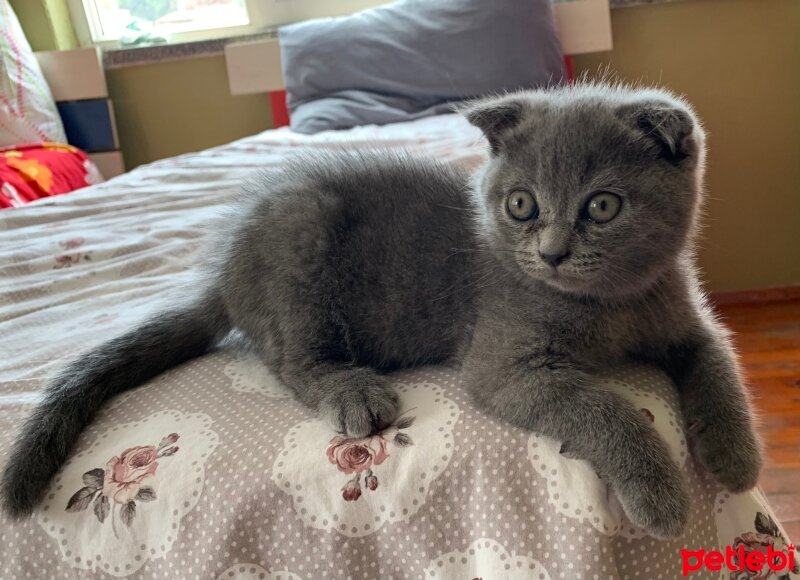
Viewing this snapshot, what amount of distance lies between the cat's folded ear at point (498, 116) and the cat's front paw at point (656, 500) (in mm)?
474

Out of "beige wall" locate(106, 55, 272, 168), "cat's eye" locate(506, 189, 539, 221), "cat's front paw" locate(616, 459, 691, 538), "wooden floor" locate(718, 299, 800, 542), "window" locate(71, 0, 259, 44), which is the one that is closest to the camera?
"cat's front paw" locate(616, 459, 691, 538)

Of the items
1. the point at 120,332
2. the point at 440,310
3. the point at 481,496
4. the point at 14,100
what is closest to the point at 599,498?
the point at 481,496

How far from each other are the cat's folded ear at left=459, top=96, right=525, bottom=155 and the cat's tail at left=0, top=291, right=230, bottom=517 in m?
0.48

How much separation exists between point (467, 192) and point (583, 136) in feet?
0.90

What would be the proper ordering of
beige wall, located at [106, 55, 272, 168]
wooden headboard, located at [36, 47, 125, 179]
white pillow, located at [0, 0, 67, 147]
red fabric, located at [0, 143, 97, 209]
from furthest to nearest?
beige wall, located at [106, 55, 272, 168] → wooden headboard, located at [36, 47, 125, 179] → white pillow, located at [0, 0, 67, 147] → red fabric, located at [0, 143, 97, 209]

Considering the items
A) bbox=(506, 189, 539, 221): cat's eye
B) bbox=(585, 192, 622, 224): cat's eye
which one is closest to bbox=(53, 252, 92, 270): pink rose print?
bbox=(506, 189, 539, 221): cat's eye

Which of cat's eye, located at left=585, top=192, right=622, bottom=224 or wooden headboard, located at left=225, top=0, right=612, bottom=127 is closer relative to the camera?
cat's eye, located at left=585, top=192, right=622, bottom=224

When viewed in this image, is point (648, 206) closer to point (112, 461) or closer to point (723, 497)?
point (723, 497)

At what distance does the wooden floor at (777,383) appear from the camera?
5.31 feet

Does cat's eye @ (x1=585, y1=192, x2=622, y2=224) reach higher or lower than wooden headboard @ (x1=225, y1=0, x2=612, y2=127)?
higher

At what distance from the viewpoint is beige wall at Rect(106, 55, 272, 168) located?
10.4 feet

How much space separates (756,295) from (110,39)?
128 inches

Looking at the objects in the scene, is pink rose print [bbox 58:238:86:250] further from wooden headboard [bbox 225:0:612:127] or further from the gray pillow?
wooden headboard [bbox 225:0:612:127]

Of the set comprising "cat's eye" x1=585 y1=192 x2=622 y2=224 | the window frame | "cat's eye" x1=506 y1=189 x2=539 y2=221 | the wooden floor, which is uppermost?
"cat's eye" x1=585 y1=192 x2=622 y2=224
